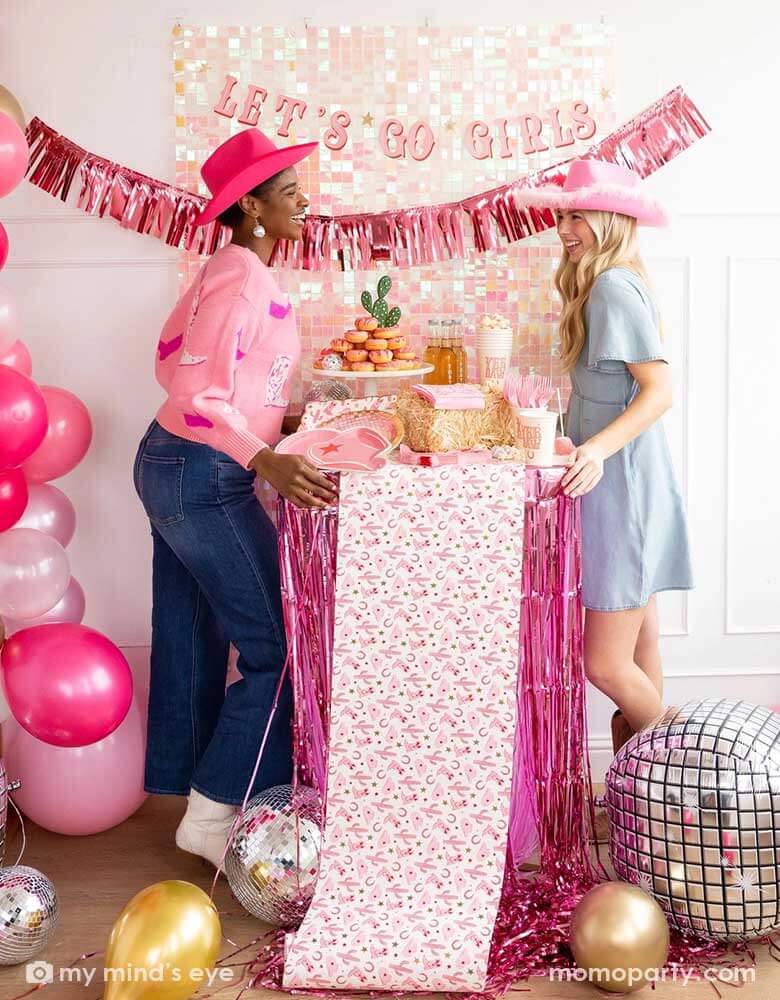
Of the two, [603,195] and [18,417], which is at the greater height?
[603,195]

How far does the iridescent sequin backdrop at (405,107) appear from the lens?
3.01m

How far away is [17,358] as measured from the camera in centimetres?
280

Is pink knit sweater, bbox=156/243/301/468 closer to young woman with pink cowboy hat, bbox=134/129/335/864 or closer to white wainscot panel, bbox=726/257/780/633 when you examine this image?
young woman with pink cowboy hat, bbox=134/129/335/864

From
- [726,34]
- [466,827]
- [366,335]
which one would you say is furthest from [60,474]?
[726,34]

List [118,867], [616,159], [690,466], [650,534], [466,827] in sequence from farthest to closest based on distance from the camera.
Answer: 1. [690,466]
2. [616,159]
3. [118,867]
4. [650,534]
5. [466,827]

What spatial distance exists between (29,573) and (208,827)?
0.72 meters

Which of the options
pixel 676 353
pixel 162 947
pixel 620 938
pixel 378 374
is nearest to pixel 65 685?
pixel 162 947

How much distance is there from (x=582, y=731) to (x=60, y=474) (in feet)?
4.73

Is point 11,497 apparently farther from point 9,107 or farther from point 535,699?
point 535,699

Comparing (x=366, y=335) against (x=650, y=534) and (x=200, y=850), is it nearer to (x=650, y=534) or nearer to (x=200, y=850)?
(x=650, y=534)

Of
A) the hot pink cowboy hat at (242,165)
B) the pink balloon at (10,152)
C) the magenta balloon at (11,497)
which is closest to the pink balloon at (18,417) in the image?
the magenta balloon at (11,497)

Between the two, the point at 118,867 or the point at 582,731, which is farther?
the point at 118,867

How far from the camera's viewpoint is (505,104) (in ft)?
10.0

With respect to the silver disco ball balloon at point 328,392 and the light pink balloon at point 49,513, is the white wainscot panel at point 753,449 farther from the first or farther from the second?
the light pink balloon at point 49,513
